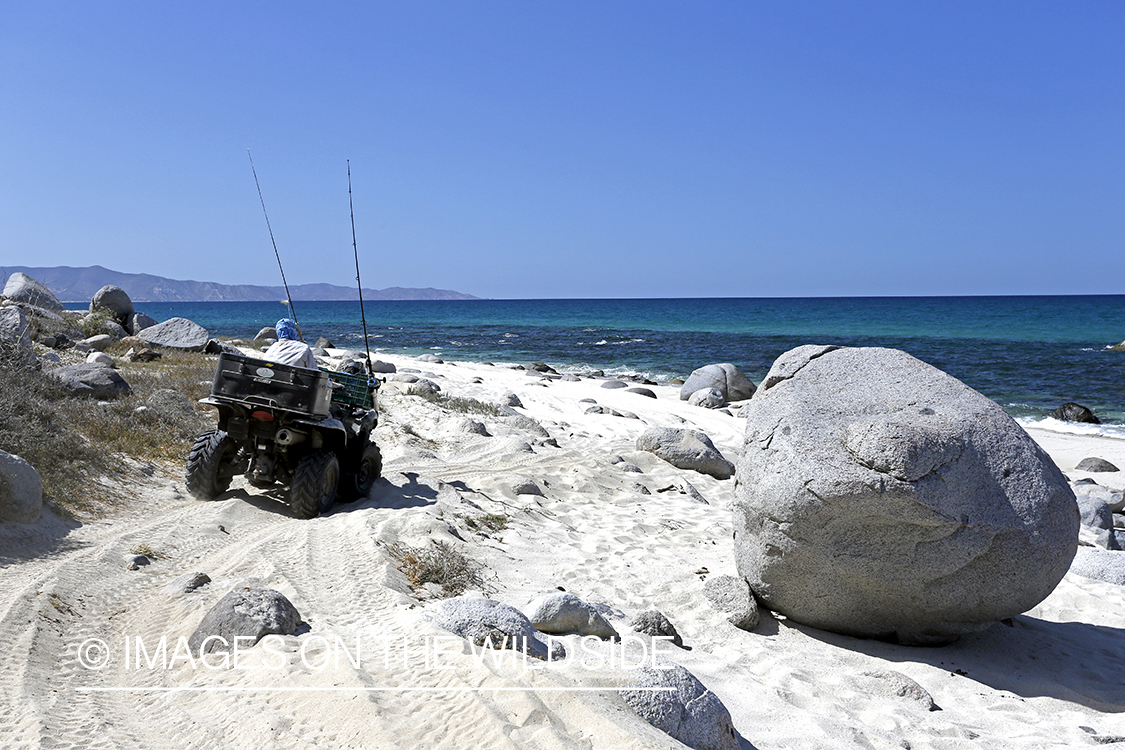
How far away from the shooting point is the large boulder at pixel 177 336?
74.0 ft

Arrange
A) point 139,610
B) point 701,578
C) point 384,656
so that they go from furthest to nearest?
1. point 701,578
2. point 139,610
3. point 384,656

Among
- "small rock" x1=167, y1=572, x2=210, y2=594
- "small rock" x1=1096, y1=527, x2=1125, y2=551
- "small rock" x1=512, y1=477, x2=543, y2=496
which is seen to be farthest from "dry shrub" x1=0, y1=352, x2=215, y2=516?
"small rock" x1=1096, y1=527, x2=1125, y2=551

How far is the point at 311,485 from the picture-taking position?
7.58m

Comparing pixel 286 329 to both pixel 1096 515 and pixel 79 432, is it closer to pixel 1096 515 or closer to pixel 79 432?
pixel 79 432

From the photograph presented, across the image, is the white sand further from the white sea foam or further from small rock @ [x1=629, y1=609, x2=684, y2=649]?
the white sea foam

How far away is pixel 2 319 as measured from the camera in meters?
14.2

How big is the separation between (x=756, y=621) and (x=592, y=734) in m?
3.06

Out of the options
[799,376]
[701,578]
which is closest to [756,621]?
[701,578]

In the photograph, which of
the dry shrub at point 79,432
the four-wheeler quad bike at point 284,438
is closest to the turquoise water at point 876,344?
the four-wheeler quad bike at point 284,438

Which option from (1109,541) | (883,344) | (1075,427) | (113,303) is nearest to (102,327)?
(113,303)

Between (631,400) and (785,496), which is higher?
(785,496)

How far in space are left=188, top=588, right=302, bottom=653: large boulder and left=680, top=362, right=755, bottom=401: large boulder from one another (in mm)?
19464

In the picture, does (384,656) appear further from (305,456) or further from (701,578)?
(305,456)

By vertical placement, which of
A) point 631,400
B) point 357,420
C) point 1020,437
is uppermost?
point 1020,437
